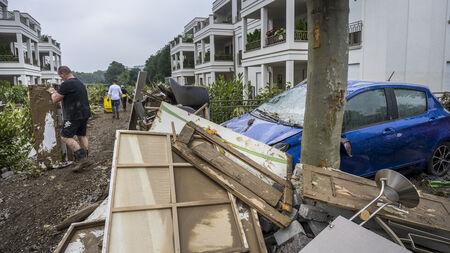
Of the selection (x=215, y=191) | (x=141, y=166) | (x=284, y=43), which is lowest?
(x=215, y=191)

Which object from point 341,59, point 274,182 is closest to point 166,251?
point 274,182

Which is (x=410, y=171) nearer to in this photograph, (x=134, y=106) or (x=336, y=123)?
(x=336, y=123)

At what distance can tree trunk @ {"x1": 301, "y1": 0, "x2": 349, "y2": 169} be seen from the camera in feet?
9.90

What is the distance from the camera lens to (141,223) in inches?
97.6

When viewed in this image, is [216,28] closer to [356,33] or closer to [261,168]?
[356,33]

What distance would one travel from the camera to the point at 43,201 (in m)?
4.16

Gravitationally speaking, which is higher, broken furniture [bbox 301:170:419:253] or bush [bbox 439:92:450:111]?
bush [bbox 439:92:450:111]

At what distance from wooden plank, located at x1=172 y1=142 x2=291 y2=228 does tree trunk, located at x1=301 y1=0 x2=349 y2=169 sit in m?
0.86

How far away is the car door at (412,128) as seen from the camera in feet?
14.4

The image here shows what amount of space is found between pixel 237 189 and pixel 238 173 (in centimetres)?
25

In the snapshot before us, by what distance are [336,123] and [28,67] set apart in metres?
33.0

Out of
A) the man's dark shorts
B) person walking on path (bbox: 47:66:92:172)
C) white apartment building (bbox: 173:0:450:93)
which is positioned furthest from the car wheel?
white apartment building (bbox: 173:0:450:93)

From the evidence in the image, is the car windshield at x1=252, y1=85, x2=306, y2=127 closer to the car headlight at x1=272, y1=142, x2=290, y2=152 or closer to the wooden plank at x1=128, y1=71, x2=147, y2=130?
the car headlight at x1=272, y1=142, x2=290, y2=152

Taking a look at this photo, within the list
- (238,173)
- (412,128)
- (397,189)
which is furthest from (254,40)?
(397,189)
